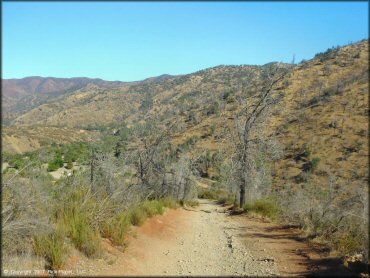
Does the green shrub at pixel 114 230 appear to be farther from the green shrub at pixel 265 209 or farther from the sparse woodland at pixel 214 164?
the green shrub at pixel 265 209

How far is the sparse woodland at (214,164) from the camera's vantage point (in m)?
8.29

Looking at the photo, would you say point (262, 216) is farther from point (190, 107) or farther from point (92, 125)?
point (92, 125)

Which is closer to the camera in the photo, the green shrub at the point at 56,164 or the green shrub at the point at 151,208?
the green shrub at the point at 151,208

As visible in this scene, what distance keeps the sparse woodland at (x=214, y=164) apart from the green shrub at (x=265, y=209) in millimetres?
70

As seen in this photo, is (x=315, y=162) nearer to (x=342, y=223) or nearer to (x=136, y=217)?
(x=342, y=223)

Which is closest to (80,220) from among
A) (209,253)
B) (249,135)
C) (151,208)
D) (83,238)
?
(83,238)

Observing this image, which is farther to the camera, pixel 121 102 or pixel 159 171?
pixel 121 102

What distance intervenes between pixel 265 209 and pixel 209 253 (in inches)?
297

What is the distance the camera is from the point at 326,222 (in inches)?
458

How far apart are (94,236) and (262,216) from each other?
32.3ft

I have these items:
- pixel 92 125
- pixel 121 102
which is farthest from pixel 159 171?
pixel 121 102

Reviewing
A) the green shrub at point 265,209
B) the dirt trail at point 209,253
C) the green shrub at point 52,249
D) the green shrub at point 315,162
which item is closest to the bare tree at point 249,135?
the green shrub at point 265,209

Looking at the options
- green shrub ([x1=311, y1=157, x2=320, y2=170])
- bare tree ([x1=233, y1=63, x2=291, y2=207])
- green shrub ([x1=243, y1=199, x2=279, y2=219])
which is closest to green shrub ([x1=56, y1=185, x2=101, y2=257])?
green shrub ([x1=243, y1=199, x2=279, y2=219])

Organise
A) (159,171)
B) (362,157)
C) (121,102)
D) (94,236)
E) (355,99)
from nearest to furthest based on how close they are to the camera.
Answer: (94,236) < (159,171) < (362,157) < (355,99) < (121,102)
